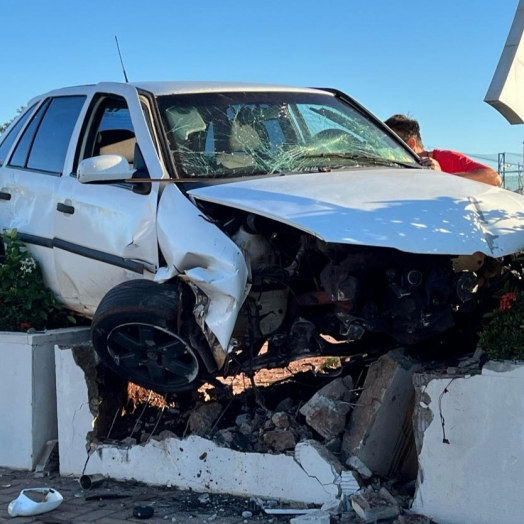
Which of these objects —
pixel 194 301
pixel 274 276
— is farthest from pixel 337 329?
pixel 194 301

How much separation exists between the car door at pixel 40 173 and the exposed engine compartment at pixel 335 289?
1.71 meters

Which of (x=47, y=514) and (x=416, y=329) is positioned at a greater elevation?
(x=416, y=329)

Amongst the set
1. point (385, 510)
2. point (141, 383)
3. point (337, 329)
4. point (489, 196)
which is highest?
point (489, 196)

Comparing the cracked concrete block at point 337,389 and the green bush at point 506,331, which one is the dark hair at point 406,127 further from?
the green bush at point 506,331

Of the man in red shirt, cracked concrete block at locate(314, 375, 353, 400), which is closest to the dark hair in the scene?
the man in red shirt

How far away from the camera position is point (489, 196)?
4.37 meters

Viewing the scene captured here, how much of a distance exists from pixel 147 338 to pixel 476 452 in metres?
1.79

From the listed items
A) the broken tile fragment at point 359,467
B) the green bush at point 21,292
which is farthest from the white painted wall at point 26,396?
the broken tile fragment at point 359,467

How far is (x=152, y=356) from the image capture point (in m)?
4.55

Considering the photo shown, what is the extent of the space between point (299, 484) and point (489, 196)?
1828mm

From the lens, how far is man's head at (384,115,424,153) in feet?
22.3

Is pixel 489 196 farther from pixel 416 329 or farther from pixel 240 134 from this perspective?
pixel 240 134

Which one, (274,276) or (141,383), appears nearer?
(274,276)

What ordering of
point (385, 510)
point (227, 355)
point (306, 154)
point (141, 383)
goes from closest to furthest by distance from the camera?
point (385, 510), point (227, 355), point (141, 383), point (306, 154)
